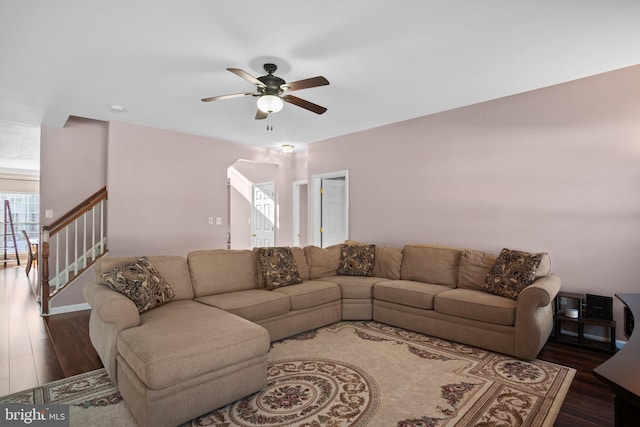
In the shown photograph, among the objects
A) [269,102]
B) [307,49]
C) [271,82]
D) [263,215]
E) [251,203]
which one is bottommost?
[263,215]

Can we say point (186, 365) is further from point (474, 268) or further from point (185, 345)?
point (474, 268)

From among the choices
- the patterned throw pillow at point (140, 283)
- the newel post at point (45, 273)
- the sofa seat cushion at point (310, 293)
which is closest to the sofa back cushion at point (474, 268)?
the sofa seat cushion at point (310, 293)

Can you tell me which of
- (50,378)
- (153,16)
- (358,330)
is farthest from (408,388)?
(153,16)

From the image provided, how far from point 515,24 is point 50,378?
4387mm

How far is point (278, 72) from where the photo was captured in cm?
323

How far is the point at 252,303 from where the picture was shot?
3.19 meters

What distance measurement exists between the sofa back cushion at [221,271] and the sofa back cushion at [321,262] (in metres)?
0.88

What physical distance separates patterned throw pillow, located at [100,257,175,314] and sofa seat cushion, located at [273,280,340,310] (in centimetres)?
115

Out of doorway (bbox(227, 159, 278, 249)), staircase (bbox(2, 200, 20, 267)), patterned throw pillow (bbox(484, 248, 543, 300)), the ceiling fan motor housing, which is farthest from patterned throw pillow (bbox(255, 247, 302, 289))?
staircase (bbox(2, 200, 20, 267))

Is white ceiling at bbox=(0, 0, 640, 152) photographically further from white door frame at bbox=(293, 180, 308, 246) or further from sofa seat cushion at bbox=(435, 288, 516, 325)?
white door frame at bbox=(293, 180, 308, 246)

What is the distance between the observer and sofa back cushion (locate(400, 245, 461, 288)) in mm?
3967

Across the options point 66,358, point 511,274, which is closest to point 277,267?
point 66,358

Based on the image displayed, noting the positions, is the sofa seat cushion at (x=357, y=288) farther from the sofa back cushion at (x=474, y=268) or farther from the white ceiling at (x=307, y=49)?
the white ceiling at (x=307, y=49)

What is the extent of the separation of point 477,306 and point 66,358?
148 inches
